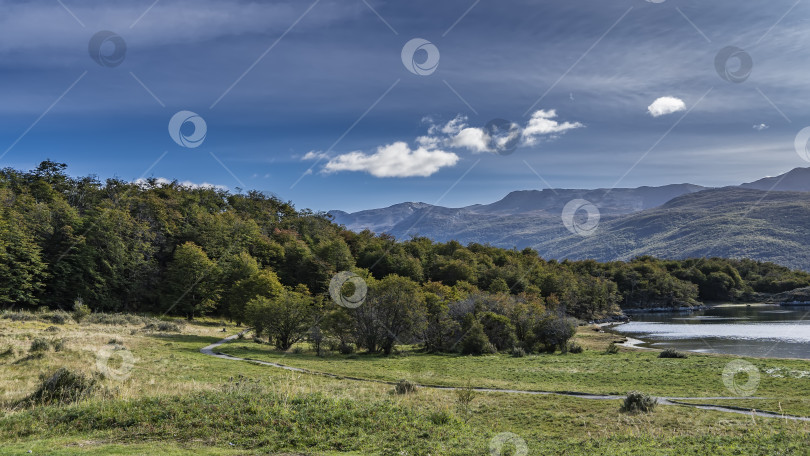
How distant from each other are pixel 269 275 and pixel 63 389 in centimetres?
5797

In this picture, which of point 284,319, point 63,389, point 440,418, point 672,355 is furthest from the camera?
point 284,319

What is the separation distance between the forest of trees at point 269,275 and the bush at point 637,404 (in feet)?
112

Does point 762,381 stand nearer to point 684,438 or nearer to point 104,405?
point 684,438

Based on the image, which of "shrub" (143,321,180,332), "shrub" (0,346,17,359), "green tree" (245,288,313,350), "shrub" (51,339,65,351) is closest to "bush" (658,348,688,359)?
"green tree" (245,288,313,350)

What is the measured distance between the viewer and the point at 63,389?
57.9ft

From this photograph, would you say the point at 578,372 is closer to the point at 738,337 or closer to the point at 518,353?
the point at 518,353

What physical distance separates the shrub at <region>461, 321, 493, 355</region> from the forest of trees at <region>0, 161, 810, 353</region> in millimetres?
127

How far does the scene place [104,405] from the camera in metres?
15.3

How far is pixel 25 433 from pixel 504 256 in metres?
128

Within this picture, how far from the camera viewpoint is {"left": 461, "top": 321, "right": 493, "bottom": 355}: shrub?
54.9m

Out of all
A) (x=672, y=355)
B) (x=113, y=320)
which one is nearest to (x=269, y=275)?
(x=113, y=320)

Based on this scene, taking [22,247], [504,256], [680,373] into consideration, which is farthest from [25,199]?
[504,256]

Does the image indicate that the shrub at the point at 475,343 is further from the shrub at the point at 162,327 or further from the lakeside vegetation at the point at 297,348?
the shrub at the point at 162,327

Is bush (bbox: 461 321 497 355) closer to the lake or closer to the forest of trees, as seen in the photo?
the forest of trees
